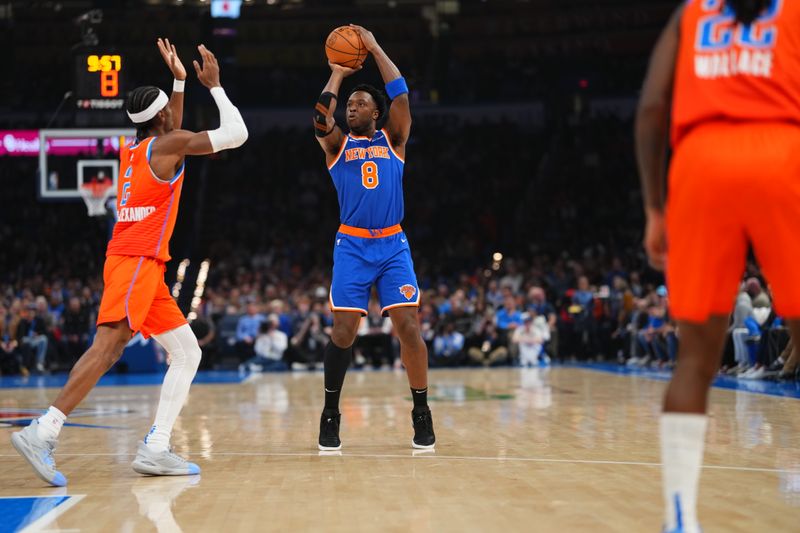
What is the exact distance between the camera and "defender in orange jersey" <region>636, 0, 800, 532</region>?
9.08 feet

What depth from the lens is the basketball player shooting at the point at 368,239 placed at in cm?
586

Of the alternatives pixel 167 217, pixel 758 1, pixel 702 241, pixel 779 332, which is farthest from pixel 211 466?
pixel 779 332

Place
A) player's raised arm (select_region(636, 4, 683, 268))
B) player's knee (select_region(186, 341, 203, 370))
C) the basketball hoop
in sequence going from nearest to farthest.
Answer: player's raised arm (select_region(636, 4, 683, 268))
player's knee (select_region(186, 341, 203, 370))
the basketball hoop

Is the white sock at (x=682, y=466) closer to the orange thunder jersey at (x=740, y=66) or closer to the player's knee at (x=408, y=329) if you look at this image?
the orange thunder jersey at (x=740, y=66)

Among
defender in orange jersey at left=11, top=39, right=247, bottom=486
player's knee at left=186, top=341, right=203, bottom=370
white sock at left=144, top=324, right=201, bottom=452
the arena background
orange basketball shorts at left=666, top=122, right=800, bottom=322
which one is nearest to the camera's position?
orange basketball shorts at left=666, top=122, right=800, bottom=322

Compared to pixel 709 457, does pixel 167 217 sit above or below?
above

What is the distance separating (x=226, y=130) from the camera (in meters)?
5.06

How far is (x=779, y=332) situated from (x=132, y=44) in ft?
61.0

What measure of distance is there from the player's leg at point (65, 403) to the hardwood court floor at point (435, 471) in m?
0.12

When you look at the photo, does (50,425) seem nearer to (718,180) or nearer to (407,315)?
(407,315)

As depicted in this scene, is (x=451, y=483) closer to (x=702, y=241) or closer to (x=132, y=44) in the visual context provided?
(x=702, y=241)

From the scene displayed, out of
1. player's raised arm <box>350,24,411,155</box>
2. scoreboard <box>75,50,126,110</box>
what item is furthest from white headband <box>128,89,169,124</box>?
scoreboard <box>75,50,126,110</box>

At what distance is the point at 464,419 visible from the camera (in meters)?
7.44

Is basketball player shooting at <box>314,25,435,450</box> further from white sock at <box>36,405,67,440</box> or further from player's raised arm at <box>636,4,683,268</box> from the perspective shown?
player's raised arm at <box>636,4,683,268</box>
